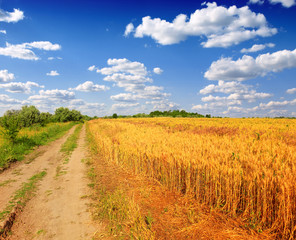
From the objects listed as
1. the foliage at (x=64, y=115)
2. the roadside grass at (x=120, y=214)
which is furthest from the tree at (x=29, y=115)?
the roadside grass at (x=120, y=214)

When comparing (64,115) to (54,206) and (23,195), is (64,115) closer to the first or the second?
(23,195)

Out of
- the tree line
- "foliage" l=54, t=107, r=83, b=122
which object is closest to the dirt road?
the tree line

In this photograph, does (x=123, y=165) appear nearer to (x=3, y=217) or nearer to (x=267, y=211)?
(x=3, y=217)

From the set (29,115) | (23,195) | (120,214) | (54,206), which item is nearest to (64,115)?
(29,115)

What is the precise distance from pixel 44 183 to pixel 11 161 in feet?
18.5

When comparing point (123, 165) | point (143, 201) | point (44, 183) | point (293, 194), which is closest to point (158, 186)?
point (143, 201)

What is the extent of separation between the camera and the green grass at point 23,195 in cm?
525

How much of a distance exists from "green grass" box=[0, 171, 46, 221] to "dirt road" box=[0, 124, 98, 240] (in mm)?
189

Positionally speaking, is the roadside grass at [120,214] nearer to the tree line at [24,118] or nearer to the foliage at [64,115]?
the tree line at [24,118]

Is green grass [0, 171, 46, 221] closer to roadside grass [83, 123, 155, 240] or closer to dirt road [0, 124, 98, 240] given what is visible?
dirt road [0, 124, 98, 240]

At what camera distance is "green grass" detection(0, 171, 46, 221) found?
17.2 feet

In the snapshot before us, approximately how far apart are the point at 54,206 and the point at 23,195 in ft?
5.82

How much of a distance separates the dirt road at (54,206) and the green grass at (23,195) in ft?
0.62

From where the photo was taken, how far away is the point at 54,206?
553 centimetres
